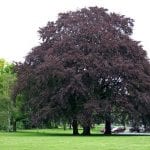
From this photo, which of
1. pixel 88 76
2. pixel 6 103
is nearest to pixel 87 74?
pixel 88 76

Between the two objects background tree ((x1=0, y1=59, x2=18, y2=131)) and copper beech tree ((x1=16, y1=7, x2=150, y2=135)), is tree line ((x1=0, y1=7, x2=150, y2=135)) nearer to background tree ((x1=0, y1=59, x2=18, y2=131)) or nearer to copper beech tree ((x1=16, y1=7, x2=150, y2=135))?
copper beech tree ((x1=16, y1=7, x2=150, y2=135))

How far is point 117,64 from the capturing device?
54.4 meters

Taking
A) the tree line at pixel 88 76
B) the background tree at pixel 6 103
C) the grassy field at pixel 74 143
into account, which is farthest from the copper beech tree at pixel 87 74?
the background tree at pixel 6 103

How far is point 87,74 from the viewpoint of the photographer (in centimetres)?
5525

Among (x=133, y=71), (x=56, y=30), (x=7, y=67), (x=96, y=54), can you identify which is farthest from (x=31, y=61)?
(x=7, y=67)

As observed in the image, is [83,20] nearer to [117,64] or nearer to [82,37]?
[82,37]

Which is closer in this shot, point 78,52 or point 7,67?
point 78,52

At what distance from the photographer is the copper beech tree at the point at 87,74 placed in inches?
2137

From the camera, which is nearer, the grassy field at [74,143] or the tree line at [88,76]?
the grassy field at [74,143]

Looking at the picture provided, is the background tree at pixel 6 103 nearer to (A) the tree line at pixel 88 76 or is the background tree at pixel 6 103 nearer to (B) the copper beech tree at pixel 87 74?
(B) the copper beech tree at pixel 87 74

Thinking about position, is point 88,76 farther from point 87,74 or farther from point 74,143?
point 74,143

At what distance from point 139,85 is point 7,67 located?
136 feet

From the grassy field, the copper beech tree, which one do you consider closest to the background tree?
the copper beech tree

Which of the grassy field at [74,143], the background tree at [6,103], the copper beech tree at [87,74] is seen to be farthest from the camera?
the background tree at [6,103]
